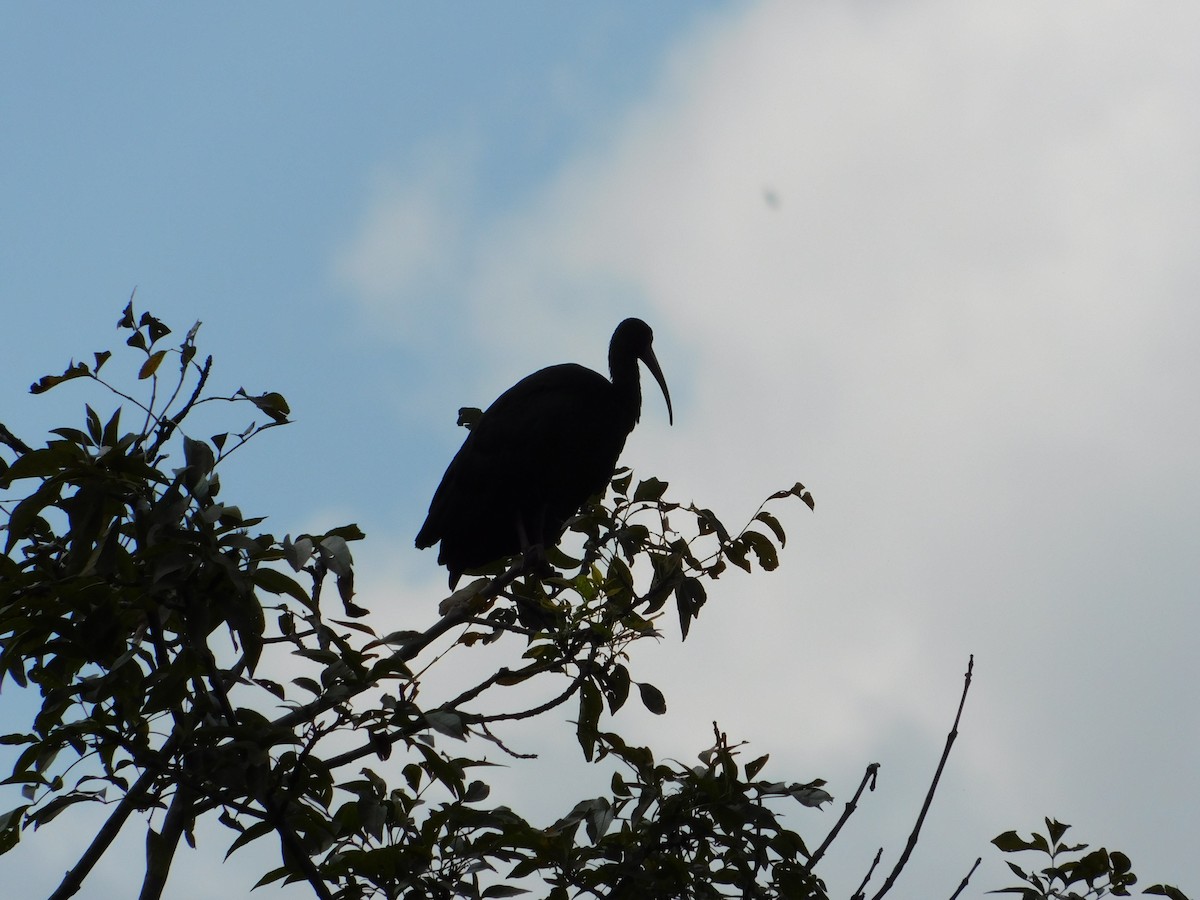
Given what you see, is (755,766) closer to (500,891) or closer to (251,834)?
(500,891)

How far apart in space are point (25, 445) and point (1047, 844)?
261 cm

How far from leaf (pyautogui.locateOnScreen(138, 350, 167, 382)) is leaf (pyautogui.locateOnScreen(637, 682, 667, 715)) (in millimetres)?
1661

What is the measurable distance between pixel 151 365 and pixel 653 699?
1701 millimetres

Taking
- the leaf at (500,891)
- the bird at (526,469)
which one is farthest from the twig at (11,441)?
the bird at (526,469)

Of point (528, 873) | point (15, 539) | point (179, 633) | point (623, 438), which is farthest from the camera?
point (623, 438)

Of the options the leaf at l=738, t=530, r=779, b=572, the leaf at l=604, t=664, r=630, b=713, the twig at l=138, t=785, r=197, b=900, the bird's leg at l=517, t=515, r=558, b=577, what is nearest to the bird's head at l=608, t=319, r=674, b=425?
the bird's leg at l=517, t=515, r=558, b=577

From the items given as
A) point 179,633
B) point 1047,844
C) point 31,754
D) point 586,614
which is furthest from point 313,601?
point 1047,844

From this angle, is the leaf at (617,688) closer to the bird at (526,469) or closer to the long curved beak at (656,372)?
the bird at (526,469)

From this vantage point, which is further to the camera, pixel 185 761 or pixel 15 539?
pixel 185 761

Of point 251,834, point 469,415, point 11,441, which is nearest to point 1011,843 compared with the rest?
point 251,834

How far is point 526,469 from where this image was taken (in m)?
6.09

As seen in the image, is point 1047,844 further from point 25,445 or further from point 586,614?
point 25,445

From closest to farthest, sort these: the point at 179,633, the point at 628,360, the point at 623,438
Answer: the point at 179,633 < the point at 623,438 < the point at 628,360

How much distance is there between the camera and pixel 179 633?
2586mm
